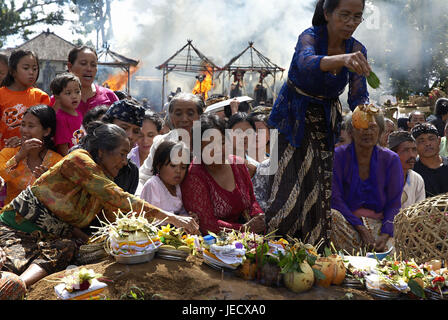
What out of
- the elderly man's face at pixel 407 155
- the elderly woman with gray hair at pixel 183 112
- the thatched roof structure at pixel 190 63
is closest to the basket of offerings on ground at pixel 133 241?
the elderly woman with gray hair at pixel 183 112

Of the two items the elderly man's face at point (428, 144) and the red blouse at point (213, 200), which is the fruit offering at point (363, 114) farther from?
the elderly man's face at point (428, 144)

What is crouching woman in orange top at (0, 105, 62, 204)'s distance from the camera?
4.60 metres

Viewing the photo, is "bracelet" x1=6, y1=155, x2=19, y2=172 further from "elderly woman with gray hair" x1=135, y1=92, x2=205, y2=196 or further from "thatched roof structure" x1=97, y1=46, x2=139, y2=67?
"thatched roof structure" x1=97, y1=46, x2=139, y2=67

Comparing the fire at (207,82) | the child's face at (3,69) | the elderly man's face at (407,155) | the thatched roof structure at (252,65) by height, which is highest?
the thatched roof structure at (252,65)

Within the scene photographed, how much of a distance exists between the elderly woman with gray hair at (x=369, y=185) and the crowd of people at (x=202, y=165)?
0.04 feet

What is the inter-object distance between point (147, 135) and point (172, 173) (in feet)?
4.19

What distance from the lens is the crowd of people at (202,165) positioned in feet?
11.7

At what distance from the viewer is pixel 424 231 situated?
3.45 metres

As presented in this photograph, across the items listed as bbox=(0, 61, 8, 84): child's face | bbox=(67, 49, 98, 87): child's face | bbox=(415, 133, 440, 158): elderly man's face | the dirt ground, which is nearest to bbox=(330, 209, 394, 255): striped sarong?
the dirt ground

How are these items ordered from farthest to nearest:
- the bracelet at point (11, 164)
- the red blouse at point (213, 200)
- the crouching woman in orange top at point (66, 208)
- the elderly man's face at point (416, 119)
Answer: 1. the elderly man's face at point (416, 119)
2. the bracelet at point (11, 164)
3. the red blouse at point (213, 200)
4. the crouching woman in orange top at point (66, 208)

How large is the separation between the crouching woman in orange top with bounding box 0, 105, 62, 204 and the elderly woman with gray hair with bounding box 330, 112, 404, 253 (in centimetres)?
284

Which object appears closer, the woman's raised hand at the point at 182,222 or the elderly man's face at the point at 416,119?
the woman's raised hand at the point at 182,222

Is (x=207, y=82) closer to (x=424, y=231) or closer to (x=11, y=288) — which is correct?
(x=424, y=231)
